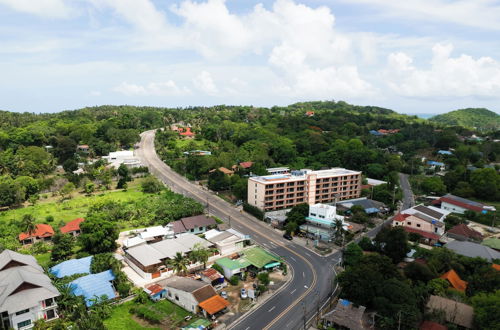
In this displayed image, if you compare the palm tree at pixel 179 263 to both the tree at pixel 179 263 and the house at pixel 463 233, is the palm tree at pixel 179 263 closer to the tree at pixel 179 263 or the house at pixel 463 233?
the tree at pixel 179 263

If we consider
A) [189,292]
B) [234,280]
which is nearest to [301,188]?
[234,280]

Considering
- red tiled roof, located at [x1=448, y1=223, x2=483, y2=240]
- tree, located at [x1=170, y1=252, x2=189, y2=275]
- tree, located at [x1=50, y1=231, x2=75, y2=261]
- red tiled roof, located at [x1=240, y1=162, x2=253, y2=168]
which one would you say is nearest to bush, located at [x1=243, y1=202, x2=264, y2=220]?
red tiled roof, located at [x1=240, y1=162, x2=253, y2=168]

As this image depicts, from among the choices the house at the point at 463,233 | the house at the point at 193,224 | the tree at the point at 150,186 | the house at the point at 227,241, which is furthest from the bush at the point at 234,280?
the tree at the point at 150,186

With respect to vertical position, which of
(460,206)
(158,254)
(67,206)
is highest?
(460,206)

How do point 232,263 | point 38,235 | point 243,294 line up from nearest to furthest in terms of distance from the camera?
point 243,294, point 232,263, point 38,235

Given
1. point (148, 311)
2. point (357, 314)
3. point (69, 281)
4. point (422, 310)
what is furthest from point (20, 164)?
point (422, 310)

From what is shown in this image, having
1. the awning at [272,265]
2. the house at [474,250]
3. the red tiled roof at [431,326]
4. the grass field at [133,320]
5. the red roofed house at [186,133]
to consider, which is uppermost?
the red roofed house at [186,133]

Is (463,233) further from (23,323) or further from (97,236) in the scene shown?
(23,323)
